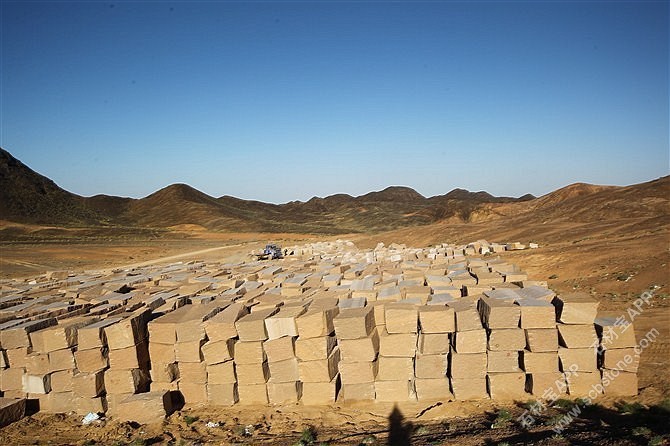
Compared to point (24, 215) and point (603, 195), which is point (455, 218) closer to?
point (603, 195)

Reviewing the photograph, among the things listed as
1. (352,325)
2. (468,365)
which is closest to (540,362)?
(468,365)

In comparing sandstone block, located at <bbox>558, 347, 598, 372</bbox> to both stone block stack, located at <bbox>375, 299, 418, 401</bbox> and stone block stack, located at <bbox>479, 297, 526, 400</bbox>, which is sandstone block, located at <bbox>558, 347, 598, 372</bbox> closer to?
stone block stack, located at <bbox>479, 297, 526, 400</bbox>

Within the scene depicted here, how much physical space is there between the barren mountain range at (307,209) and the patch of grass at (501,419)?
18.5m

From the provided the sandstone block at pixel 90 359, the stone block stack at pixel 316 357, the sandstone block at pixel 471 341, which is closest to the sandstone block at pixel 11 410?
the sandstone block at pixel 90 359

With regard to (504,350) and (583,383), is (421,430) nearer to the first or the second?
(504,350)

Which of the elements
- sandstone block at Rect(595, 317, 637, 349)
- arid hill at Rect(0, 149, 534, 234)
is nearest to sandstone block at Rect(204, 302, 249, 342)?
sandstone block at Rect(595, 317, 637, 349)

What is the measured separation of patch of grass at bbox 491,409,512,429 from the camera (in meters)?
5.55

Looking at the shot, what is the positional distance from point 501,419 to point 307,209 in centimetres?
10267

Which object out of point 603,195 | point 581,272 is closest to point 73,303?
point 581,272

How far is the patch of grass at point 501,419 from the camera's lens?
18.2 ft

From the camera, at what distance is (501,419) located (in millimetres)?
5660

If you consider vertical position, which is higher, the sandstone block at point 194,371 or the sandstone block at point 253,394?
the sandstone block at point 194,371

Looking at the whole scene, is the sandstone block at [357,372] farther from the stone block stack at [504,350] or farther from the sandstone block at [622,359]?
the sandstone block at [622,359]

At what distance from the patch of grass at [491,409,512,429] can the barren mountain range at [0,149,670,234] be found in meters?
18.5
